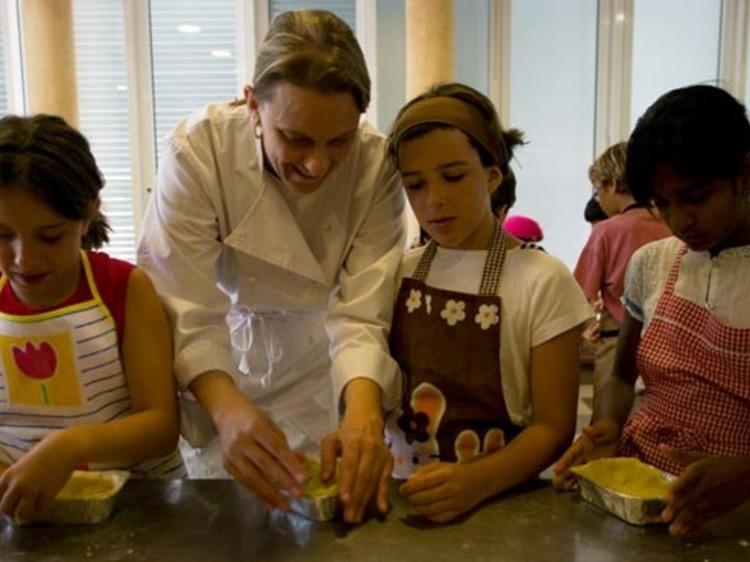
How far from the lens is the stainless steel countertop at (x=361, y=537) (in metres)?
0.75

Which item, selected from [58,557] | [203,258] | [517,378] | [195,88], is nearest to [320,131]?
[203,258]

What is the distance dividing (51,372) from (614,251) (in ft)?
7.26

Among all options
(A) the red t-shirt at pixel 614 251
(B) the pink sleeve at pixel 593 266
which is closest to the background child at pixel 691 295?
(A) the red t-shirt at pixel 614 251

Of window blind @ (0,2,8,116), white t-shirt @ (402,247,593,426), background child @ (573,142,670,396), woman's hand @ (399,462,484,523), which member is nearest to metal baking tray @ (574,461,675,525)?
woman's hand @ (399,462,484,523)

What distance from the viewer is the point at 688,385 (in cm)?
103

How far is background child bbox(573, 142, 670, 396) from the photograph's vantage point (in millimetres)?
2674

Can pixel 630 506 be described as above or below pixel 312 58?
below

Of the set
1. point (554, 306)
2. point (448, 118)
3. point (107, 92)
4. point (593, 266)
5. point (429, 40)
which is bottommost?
point (593, 266)

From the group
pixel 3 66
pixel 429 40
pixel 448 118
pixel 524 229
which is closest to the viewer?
pixel 448 118

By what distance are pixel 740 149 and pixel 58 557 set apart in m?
0.96

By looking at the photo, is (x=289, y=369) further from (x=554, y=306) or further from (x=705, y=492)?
(x=705, y=492)

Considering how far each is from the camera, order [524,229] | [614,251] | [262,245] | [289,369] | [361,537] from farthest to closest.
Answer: [524,229] < [614,251] < [289,369] < [262,245] < [361,537]

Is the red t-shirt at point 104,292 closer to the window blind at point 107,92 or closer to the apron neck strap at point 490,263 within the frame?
the apron neck strap at point 490,263

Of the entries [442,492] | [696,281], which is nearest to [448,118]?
[696,281]
